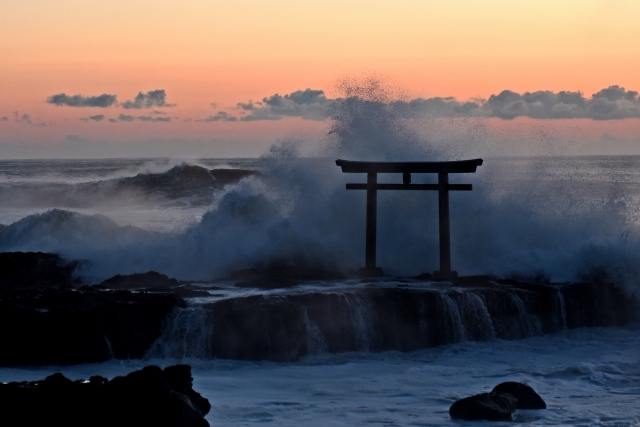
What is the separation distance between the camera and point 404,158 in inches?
798

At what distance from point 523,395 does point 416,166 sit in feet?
22.7

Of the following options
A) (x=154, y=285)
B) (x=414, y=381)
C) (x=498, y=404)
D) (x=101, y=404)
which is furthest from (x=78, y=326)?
(x=498, y=404)

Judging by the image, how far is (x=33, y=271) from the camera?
17859 mm

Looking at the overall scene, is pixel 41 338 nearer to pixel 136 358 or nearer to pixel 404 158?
pixel 136 358

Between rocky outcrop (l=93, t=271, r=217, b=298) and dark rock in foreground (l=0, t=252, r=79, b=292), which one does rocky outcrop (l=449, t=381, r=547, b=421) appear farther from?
dark rock in foreground (l=0, t=252, r=79, b=292)

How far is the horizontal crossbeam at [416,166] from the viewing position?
16.6 metres

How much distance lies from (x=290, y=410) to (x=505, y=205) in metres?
9.94

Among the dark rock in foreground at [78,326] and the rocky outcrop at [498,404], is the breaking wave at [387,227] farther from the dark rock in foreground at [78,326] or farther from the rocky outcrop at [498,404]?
the rocky outcrop at [498,404]

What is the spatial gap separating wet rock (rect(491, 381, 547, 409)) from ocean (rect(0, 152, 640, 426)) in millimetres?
147

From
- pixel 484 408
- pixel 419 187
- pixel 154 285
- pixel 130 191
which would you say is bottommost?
pixel 484 408

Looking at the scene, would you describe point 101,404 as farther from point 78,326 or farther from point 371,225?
point 371,225

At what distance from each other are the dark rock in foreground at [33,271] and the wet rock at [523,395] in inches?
370

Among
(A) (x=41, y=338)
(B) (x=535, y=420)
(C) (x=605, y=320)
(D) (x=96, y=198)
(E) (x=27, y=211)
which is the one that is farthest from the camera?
(D) (x=96, y=198)

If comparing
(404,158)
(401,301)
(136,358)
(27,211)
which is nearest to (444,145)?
(404,158)
